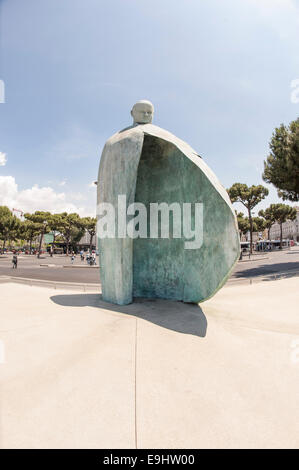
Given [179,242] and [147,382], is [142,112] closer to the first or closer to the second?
[179,242]

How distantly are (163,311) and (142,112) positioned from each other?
6089 millimetres

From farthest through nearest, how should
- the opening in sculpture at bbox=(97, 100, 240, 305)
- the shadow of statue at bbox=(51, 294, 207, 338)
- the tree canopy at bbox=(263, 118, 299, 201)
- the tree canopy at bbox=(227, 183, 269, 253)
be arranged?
the tree canopy at bbox=(227, 183, 269, 253) < the tree canopy at bbox=(263, 118, 299, 201) < the opening in sculpture at bbox=(97, 100, 240, 305) < the shadow of statue at bbox=(51, 294, 207, 338)

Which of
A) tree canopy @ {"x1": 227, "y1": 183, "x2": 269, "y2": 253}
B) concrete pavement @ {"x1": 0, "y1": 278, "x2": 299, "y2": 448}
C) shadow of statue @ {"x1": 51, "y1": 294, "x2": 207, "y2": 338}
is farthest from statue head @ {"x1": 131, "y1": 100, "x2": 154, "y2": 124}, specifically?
tree canopy @ {"x1": 227, "y1": 183, "x2": 269, "y2": 253}

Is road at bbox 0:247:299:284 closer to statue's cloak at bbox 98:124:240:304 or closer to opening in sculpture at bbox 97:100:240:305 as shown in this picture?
statue's cloak at bbox 98:124:240:304

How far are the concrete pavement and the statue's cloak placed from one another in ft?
4.06

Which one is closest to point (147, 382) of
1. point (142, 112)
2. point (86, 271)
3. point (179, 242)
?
point (179, 242)

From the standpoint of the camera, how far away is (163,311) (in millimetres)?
5262

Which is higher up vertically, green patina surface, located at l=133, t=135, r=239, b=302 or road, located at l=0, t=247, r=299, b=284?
green patina surface, located at l=133, t=135, r=239, b=302

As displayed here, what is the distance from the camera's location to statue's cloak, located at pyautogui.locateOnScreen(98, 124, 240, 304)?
4898mm

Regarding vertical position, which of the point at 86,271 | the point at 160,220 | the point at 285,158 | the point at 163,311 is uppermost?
the point at 285,158
